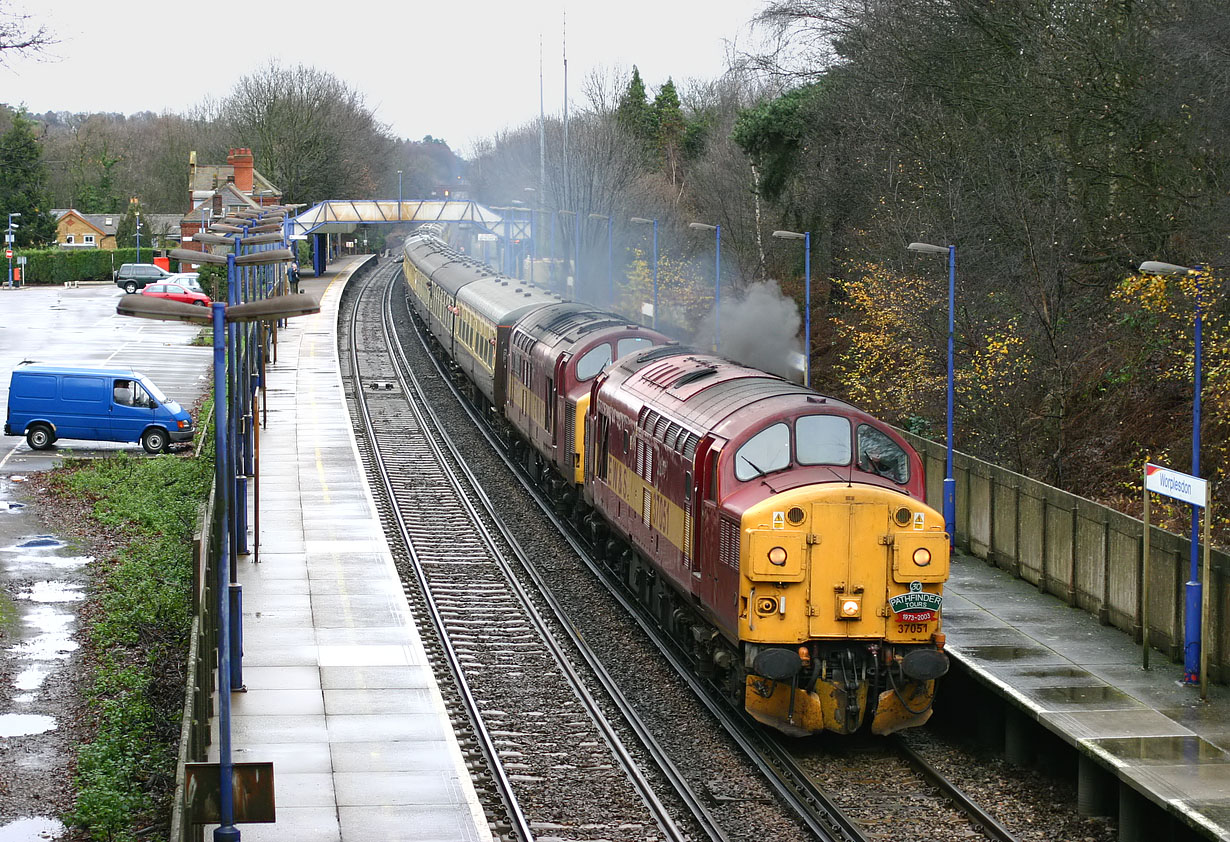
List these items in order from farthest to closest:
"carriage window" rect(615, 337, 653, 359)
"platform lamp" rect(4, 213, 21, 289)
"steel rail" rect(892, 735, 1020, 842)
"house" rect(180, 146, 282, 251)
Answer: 1. "platform lamp" rect(4, 213, 21, 289)
2. "house" rect(180, 146, 282, 251)
3. "carriage window" rect(615, 337, 653, 359)
4. "steel rail" rect(892, 735, 1020, 842)

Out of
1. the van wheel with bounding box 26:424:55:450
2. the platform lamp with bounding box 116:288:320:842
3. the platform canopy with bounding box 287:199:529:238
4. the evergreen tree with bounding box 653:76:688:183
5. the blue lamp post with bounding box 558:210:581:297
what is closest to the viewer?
the platform lamp with bounding box 116:288:320:842

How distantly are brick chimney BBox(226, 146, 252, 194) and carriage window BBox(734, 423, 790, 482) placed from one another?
7574 centimetres

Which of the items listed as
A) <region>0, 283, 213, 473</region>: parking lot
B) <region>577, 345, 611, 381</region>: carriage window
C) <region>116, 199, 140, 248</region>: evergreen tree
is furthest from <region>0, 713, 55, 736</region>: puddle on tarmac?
<region>116, 199, 140, 248</region>: evergreen tree

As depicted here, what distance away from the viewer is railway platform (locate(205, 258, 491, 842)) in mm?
13531

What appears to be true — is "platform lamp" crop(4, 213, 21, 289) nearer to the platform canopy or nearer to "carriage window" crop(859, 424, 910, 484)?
the platform canopy

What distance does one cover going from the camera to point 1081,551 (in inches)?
760

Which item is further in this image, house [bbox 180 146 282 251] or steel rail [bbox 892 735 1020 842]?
house [bbox 180 146 282 251]

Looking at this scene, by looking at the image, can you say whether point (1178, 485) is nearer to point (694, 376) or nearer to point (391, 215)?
point (694, 376)

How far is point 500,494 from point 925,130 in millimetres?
15852

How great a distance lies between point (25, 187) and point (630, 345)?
3080 inches

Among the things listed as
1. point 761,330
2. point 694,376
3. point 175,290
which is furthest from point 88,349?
point 694,376

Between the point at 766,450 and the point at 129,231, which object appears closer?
the point at 766,450

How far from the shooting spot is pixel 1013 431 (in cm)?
2584

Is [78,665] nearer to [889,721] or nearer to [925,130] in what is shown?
[889,721]
